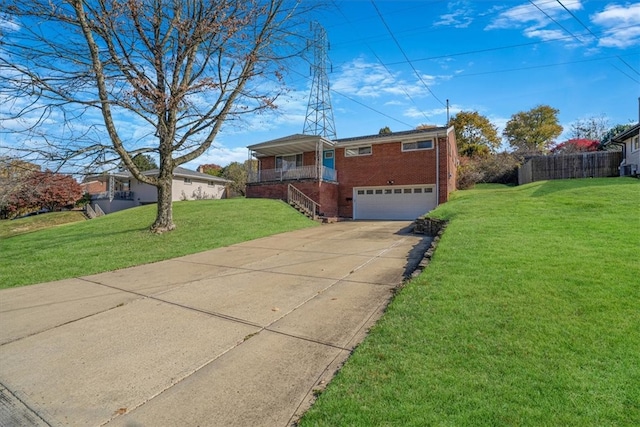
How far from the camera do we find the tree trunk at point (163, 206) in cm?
1156

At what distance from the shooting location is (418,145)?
1897 centimetres

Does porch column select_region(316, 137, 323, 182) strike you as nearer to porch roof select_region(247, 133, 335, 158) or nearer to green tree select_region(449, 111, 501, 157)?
porch roof select_region(247, 133, 335, 158)

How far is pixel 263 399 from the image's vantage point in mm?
2611

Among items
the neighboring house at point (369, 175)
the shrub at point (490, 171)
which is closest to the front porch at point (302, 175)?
the neighboring house at point (369, 175)

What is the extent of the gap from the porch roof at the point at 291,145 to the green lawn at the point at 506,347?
49.7 feet

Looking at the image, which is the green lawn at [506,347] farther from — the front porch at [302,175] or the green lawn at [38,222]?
the green lawn at [38,222]

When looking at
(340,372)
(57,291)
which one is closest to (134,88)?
(57,291)

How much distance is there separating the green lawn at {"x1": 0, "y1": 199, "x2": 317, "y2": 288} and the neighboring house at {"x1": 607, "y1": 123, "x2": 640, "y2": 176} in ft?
57.5

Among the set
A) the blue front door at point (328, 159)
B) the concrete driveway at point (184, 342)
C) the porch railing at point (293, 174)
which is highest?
the blue front door at point (328, 159)

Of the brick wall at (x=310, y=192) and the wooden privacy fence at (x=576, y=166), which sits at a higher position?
the wooden privacy fence at (x=576, y=166)

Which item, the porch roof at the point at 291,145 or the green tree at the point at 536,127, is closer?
the porch roof at the point at 291,145

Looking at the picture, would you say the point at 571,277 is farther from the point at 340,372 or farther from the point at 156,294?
the point at 156,294

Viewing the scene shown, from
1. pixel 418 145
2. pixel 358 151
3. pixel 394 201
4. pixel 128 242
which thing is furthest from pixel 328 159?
pixel 128 242

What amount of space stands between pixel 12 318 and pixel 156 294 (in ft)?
6.16
